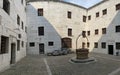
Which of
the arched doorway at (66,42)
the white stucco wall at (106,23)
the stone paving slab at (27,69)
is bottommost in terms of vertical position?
the stone paving slab at (27,69)

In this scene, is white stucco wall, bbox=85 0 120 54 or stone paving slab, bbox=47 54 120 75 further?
white stucco wall, bbox=85 0 120 54

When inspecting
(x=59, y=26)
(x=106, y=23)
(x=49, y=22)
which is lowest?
(x=59, y=26)

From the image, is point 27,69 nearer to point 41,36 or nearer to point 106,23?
A: point 41,36

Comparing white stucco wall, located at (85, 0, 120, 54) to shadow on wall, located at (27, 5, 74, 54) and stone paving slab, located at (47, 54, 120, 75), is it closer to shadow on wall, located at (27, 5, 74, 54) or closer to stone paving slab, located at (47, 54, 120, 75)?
shadow on wall, located at (27, 5, 74, 54)

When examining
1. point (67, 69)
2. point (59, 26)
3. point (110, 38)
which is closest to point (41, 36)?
point (59, 26)

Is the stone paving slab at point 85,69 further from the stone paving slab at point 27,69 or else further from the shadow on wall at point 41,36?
the shadow on wall at point 41,36

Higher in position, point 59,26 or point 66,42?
point 59,26

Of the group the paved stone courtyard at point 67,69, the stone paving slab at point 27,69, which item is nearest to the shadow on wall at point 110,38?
the paved stone courtyard at point 67,69

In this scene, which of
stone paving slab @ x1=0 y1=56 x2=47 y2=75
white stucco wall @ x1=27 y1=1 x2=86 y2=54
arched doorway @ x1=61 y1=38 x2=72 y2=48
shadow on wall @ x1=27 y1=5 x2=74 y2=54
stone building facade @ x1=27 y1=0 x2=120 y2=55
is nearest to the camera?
stone paving slab @ x1=0 y1=56 x2=47 y2=75

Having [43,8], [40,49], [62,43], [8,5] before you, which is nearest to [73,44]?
[62,43]

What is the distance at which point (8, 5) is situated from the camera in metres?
16.2

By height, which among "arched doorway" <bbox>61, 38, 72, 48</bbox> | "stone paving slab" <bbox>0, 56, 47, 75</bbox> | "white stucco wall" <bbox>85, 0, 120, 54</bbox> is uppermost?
"white stucco wall" <bbox>85, 0, 120, 54</bbox>

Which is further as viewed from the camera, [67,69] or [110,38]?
[110,38]

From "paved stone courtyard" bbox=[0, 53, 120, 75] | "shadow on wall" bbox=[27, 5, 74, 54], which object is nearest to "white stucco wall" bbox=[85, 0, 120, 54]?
"shadow on wall" bbox=[27, 5, 74, 54]
